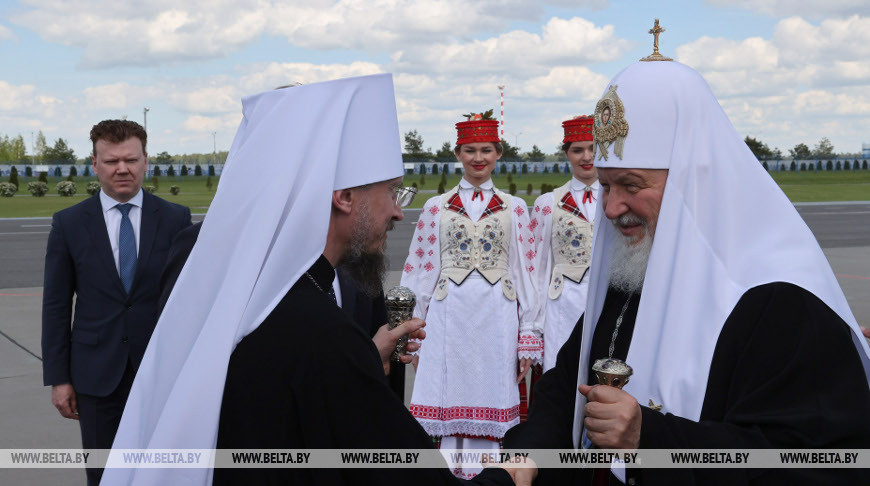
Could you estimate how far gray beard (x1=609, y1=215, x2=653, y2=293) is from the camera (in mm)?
2861

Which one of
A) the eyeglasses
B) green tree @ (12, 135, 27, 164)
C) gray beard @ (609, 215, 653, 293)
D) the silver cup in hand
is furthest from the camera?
green tree @ (12, 135, 27, 164)

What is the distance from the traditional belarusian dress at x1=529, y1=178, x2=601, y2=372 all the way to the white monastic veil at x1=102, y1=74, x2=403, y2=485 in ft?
14.2

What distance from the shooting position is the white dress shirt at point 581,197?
6.84 m

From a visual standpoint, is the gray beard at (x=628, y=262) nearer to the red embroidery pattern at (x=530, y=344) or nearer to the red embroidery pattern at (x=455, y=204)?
the red embroidery pattern at (x=530, y=344)

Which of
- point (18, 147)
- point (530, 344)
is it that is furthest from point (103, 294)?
point (18, 147)

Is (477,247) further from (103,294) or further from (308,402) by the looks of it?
(308,402)

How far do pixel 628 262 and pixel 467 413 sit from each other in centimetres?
401

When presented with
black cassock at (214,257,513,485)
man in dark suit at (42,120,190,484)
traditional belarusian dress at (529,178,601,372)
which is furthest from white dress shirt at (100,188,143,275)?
traditional belarusian dress at (529,178,601,372)

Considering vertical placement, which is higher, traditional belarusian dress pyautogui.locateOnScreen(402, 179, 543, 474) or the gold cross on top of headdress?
the gold cross on top of headdress

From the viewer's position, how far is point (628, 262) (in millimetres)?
2934

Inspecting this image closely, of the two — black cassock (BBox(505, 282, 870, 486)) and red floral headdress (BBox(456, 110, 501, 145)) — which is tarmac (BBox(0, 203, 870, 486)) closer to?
red floral headdress (BBox(456, 110, 501, 145))

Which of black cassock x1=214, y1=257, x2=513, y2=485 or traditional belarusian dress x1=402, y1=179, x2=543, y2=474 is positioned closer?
black cassock x1=214, y1=257, x2=513, y2=485

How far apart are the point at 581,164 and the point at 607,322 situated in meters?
4.03

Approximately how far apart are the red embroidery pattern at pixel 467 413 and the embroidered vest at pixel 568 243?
0.99 metres
